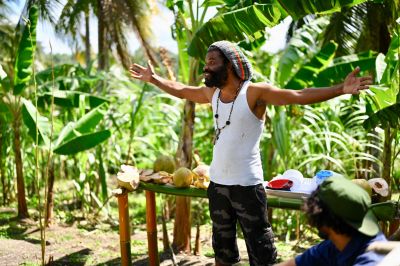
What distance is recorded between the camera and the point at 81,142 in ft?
16.9

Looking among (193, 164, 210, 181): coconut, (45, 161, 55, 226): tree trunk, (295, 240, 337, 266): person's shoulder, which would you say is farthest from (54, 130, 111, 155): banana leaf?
(295, 240, 337, 266): person's shoulder

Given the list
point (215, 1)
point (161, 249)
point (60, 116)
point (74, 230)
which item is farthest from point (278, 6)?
point (60, 116)

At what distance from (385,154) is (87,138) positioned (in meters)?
2.66

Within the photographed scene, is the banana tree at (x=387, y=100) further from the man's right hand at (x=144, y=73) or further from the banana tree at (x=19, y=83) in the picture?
the banana tree at (x=19, y=83)

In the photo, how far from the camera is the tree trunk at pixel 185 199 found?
4711 millimetres

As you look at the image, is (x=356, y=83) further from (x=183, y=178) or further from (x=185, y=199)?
(x=185, y=199)

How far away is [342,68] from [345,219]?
3607 mm

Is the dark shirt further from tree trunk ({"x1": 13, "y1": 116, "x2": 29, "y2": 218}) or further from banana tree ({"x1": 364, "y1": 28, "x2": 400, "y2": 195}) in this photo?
tree trunk ({"x1": 13, "y1": 116, "x2": 29, "y2": 218})

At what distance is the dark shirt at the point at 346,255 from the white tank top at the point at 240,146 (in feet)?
2.89

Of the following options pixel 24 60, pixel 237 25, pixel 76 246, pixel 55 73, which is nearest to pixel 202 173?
pixel 237 25

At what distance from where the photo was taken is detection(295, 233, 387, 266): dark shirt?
6.35ft

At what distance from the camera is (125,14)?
31.0 ft

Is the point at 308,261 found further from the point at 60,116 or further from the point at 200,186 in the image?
the point at 60,116

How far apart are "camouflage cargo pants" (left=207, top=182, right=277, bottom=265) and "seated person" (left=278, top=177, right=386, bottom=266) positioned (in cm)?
94
